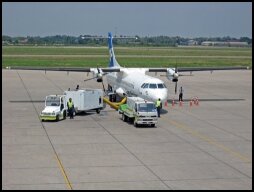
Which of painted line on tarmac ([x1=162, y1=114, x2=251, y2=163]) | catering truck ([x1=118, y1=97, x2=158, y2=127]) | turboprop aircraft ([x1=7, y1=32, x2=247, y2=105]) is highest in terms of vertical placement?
turboprop aircraft ([x1=7, y1=32, x2=247, y2=105])

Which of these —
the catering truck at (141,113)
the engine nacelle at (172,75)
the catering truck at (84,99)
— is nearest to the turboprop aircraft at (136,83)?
the engine nacelle at (172,75)

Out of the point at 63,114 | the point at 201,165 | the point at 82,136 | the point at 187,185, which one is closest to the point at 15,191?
the point at 187,185

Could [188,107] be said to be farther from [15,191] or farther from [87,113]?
[15,191]

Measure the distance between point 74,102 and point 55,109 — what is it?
116 inches

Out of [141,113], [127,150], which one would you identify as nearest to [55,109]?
[141,113]

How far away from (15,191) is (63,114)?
16.7 m

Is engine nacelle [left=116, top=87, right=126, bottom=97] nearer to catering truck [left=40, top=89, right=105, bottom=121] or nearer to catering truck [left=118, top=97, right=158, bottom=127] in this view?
catering truck [left=40, top=89, right=105, bottom=121]

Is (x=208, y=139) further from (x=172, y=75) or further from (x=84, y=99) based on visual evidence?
(x=172, y=75)

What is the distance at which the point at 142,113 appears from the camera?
1206 inches

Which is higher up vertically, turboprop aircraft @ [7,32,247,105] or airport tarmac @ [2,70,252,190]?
turboprop aircraft @ [7,32,247,105]

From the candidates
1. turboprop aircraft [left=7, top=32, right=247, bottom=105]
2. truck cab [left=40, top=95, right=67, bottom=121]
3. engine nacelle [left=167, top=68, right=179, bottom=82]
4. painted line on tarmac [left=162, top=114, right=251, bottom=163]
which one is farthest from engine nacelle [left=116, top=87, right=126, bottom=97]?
painted line on tarmac [left=162, top=114, right=251, bottom=163]

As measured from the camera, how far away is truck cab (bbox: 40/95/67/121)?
3225cm

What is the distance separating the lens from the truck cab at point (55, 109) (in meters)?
32.2

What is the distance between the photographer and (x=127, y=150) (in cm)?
2402
